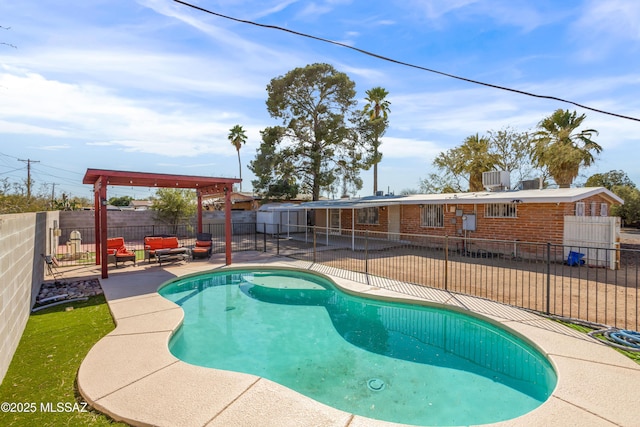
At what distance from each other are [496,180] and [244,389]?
636 inches

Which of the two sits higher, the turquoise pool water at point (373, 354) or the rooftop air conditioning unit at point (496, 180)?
the rooftop air conditioning unit at point (496, 180)

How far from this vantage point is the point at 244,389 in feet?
11.6

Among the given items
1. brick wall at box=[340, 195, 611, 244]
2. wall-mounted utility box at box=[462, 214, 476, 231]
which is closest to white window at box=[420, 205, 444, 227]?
brick wall at box=[340, 195, 611, 244]

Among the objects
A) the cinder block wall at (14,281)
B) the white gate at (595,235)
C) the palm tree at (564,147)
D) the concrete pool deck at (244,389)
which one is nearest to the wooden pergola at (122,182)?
the cinder block wall at (14,281)

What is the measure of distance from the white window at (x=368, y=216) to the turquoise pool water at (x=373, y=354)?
11.3 m

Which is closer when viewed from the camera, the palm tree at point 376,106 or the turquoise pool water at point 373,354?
the turquoise pool water at point 373,354

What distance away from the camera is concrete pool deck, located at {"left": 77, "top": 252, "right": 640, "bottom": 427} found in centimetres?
303

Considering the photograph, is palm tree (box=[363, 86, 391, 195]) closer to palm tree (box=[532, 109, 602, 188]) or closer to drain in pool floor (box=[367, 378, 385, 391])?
palm tree (box=[532, 109, 602, 188])

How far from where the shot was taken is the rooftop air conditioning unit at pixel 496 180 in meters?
15.9

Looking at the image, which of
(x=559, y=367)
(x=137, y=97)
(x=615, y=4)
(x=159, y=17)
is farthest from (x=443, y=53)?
(x=137, y=97)

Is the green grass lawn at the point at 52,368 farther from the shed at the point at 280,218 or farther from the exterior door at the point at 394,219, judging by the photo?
A: the shed at the point at 280,218

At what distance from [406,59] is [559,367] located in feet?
18.4

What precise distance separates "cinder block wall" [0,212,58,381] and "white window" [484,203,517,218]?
50.3 ft

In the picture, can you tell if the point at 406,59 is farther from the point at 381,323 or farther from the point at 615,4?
the point at 381,323
